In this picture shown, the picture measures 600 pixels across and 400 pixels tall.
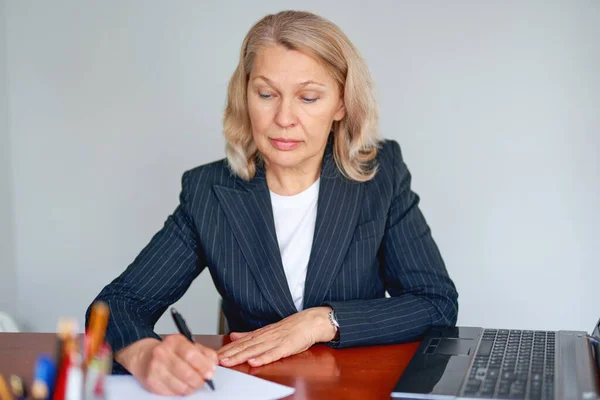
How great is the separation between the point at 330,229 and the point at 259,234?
195mm

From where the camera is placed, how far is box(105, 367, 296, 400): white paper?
1369 millimetres

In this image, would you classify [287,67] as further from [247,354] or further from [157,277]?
[247,354]

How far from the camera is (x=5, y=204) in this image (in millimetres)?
3541

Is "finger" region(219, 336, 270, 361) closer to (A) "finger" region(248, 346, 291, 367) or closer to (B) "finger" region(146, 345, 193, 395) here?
(A) "finger" region(248, 346, 291, 367)

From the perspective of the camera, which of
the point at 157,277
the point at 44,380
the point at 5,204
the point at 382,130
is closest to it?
the point at 44,380

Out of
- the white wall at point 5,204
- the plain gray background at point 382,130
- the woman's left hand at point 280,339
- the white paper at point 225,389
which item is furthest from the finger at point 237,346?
the white wall at point 5,204

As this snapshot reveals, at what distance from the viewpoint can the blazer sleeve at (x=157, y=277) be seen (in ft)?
6.06

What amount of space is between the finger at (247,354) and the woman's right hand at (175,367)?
0.15 m

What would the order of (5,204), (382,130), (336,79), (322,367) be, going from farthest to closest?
(5,204)
(382,130)
(336,79)
(322,367)

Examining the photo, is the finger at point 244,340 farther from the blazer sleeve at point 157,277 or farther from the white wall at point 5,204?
the white wall at point 5,204

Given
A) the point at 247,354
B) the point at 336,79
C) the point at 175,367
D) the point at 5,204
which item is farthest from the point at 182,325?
the point at 5,204

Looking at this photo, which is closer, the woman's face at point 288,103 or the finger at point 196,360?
the finger at point 196,360

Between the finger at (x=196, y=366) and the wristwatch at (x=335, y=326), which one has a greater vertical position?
the finger at (x=196, y=366)

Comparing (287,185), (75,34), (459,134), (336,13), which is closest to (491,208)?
(459,134)
